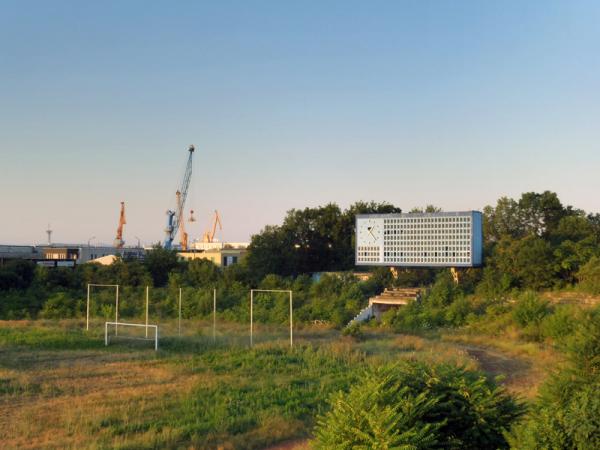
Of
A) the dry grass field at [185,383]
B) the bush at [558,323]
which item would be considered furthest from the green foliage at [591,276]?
the dry grass field at [185,383]

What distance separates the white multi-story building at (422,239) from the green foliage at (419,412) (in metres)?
27.4

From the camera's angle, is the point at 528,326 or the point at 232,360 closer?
the point at 232,360

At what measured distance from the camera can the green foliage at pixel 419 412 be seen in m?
6.00

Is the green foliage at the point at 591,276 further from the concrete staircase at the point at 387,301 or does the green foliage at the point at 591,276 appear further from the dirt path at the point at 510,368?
the dirt path at the point at 510,368

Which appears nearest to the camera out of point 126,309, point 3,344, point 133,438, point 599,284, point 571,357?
point 571,357

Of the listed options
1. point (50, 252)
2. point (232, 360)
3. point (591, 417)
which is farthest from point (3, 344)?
point (50, 252)

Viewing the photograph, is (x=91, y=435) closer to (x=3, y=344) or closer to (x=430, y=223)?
(x=3, y=344)

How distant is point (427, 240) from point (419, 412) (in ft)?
97.3

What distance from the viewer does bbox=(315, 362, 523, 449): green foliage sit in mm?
6000

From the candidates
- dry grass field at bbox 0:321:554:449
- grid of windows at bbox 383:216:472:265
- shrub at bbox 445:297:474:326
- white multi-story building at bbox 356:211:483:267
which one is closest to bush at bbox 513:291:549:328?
dry grass field at bbox 0:321:554:449

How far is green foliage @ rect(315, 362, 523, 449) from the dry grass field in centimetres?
427

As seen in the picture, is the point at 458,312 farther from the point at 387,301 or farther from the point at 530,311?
the point at 387,301

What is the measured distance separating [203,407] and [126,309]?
2334 cm

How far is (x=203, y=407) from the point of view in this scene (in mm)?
12883
